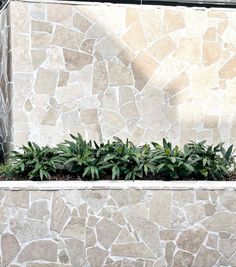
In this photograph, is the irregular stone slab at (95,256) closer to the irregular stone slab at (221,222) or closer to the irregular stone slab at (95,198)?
the irregular stone slab at (95,198)

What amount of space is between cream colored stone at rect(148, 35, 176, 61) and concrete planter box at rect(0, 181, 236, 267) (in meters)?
2.46

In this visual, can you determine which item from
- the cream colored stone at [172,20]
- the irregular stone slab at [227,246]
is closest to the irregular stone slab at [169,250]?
the irregular stone slab at [227,246]

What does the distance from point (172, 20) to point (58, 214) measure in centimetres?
368

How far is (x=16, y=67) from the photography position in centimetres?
728

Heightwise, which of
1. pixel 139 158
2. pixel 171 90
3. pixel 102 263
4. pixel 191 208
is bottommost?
pixel 102 263

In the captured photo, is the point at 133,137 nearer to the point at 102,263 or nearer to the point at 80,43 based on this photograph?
the point at 80,43

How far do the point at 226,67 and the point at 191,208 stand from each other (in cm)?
286

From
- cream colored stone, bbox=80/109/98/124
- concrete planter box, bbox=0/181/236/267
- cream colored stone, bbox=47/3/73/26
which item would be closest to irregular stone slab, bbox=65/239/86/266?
concrete planter box, bbox=0/181/236/267

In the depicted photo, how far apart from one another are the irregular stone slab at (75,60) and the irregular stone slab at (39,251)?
9.31 ft

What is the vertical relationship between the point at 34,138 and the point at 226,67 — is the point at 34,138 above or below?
below

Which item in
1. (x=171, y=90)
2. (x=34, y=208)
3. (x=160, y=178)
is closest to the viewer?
(x=34, y=208)

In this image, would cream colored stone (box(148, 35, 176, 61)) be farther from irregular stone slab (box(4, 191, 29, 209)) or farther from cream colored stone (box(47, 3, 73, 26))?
irregular stone slab (box(4, 191, 29, 209))

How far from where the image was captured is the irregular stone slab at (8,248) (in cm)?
573

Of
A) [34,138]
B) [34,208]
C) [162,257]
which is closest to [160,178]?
[162,257]
